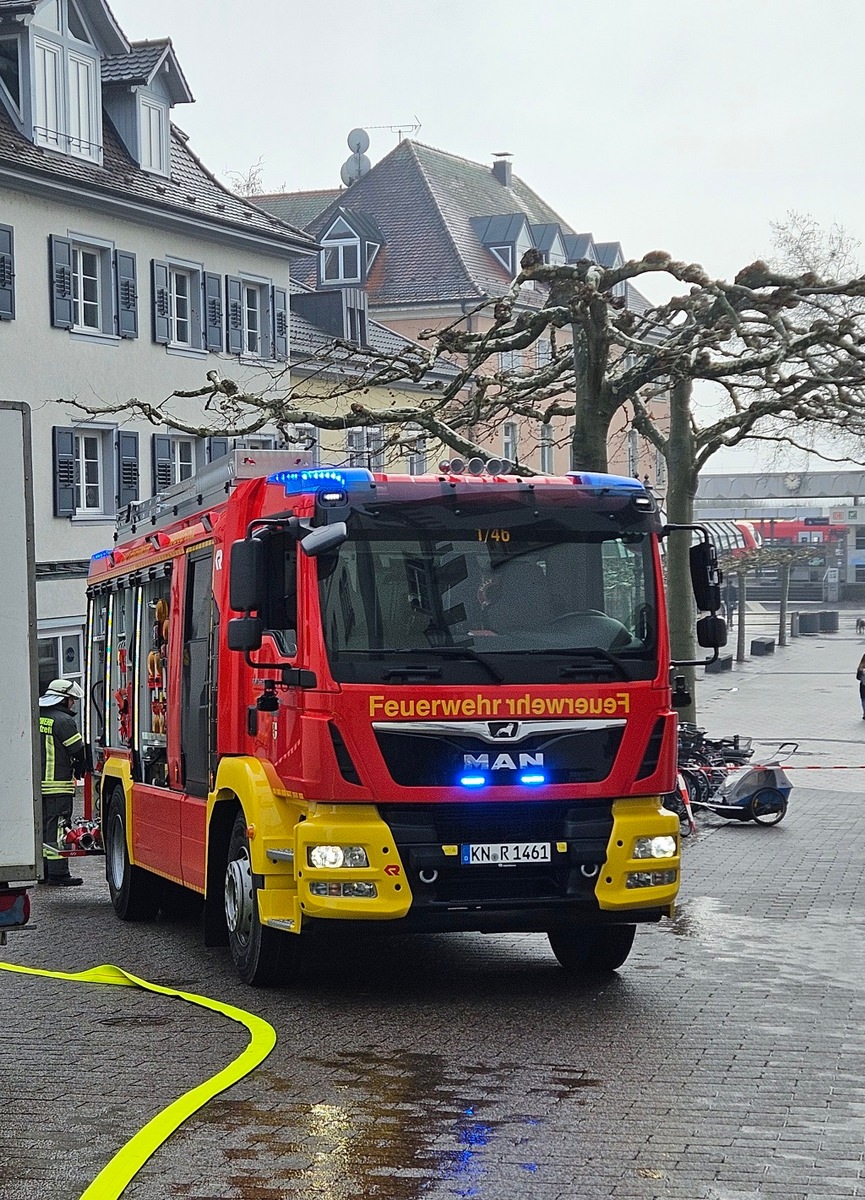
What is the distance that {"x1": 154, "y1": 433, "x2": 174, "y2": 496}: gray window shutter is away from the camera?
33219 millimetres

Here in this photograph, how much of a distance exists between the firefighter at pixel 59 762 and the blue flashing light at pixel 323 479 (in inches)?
275

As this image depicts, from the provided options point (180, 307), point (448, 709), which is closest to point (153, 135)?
point (180, 307)

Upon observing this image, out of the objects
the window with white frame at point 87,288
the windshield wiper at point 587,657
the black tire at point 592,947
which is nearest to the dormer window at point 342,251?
the window with white frame at point 87,288

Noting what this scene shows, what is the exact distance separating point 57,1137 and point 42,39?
1086 inches

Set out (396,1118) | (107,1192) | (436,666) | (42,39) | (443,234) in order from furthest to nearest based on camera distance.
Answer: (443,234)
(42,39)
(436,666)
(396,1118)
(107,1192)

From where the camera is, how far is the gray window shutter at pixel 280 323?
3725 cm

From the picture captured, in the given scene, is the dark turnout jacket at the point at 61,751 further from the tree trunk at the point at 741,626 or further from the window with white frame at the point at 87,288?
the tree trunk at the point at 741,626

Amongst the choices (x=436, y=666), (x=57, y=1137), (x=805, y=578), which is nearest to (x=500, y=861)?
(x=436, y=666)

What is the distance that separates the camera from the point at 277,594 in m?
9.39

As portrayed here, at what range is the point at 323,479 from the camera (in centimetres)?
929

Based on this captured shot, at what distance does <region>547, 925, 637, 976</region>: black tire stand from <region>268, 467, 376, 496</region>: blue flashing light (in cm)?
277

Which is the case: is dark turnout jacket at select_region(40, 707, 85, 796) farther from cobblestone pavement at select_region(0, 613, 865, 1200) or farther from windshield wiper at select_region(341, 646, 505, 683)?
windshield wiper at select_region(341, 646, 505, 683)

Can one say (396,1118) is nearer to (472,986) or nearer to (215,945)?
(472,986)

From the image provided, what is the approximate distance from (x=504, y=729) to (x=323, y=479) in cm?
159
